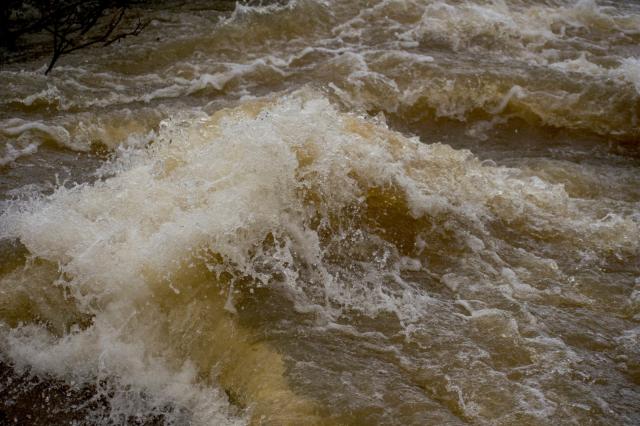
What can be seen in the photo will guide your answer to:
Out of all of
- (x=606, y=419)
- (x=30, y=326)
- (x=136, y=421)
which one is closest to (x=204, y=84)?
(x=30, y=326)

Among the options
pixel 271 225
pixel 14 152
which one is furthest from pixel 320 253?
pixel 14 152

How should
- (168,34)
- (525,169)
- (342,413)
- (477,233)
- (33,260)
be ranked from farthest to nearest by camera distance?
(168,34), (525,169), (477,233), (33,260), (342,413)

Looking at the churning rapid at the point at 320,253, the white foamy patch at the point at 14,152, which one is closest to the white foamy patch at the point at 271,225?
the churning rapid at the point at 320,253

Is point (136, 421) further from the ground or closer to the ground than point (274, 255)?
closer to the ground

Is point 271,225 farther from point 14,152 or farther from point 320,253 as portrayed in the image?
point 14,152

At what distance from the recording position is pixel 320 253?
4.01 m

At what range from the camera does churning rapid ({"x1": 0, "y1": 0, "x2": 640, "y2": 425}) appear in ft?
10.3

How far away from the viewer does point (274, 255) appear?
3902mm

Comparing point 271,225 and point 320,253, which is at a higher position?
point 271,225

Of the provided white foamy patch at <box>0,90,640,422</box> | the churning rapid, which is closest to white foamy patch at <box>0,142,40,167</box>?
the churning rapid

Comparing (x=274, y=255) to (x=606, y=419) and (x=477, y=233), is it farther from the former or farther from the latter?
(x=606, y=419)

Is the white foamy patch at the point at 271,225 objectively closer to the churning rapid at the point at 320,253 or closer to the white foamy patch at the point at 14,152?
the churning rapid at the point at 320,253

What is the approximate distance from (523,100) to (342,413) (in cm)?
435

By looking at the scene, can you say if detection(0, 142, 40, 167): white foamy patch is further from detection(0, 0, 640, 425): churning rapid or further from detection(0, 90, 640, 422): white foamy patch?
detection(0, 90, 640, 422): white foamy patch
